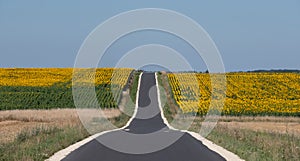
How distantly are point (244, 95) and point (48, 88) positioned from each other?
22480 millimetres

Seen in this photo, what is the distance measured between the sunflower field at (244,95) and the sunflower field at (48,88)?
24.5 ft

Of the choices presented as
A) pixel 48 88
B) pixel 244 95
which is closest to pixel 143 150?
pixel 244 95

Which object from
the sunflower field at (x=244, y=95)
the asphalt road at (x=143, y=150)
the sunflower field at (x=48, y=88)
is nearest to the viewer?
the asphalt road at (x=143, y=150)

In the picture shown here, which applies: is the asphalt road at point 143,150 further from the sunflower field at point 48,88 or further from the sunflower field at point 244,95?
the sunflower field at point 48,88

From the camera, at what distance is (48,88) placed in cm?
6706

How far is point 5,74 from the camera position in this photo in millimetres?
85688

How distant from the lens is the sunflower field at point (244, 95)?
47.9 metres

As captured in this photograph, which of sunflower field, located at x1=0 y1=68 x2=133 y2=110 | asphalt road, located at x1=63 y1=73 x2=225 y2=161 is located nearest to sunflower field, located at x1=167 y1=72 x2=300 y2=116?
sunflower field, located at x1=0 y1=68 x2=133 y2=110

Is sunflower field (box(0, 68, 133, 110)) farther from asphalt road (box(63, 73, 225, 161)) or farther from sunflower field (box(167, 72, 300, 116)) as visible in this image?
asphalt road (box(63, 73, 225, 161))

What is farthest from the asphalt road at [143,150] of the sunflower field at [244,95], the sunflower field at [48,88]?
the sunflower field at [48,88]

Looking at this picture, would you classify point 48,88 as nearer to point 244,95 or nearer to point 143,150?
point 244,95

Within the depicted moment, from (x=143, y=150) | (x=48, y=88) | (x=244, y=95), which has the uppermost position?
(x=48, y=88)

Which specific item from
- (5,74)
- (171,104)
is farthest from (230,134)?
(5,74)

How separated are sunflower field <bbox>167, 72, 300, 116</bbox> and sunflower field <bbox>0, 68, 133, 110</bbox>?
24.5 feet
